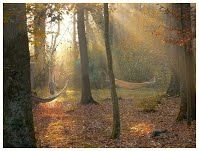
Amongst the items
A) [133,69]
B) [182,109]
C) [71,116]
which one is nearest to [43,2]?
[71,116]

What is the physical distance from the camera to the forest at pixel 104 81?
711cm

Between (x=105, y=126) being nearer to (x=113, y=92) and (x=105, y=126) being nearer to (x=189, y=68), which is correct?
(x=113, y=92)

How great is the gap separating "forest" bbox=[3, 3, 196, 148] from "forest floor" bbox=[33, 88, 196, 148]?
0.02m

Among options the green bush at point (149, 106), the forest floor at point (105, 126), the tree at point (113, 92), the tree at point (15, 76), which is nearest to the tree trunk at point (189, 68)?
the forest floor at point (105, 126)

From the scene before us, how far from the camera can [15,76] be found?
704 cm

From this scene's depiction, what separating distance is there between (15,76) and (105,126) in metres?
5.18

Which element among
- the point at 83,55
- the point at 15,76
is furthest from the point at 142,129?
the point at 83,55

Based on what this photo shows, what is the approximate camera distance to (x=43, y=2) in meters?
12.5

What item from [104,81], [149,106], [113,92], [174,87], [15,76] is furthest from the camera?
[104,81]

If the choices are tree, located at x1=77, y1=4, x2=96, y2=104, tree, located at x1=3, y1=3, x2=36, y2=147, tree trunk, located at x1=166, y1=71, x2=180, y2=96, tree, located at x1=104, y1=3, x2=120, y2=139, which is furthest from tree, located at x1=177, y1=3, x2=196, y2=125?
tree, located at x1=77, y1=4, x2=96, y2=104

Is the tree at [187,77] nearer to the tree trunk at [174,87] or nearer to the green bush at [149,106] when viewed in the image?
the green bush at [149,106]

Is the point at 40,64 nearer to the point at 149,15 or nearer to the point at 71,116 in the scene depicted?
the point at 71,116

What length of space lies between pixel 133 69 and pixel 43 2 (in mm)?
11628

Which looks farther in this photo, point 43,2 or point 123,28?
point 123,28
